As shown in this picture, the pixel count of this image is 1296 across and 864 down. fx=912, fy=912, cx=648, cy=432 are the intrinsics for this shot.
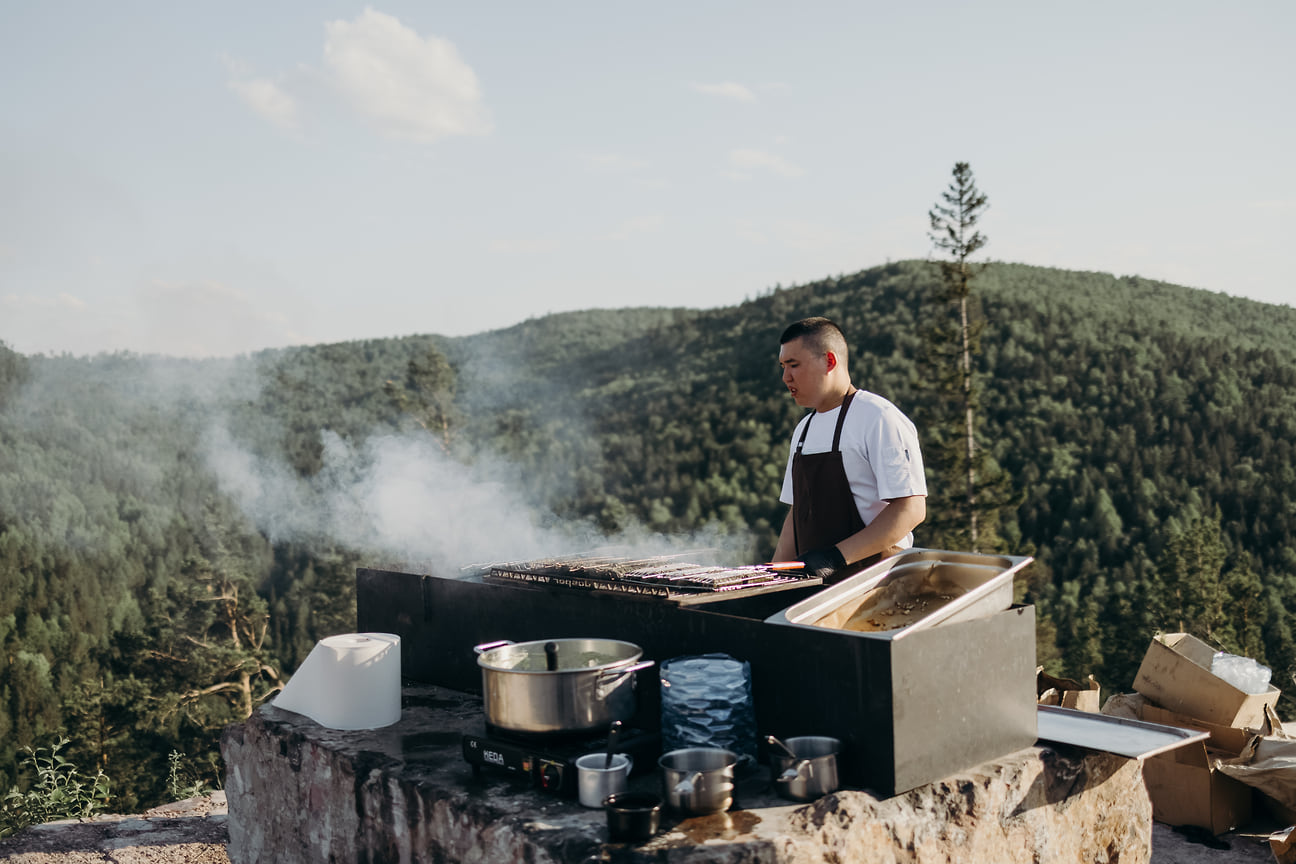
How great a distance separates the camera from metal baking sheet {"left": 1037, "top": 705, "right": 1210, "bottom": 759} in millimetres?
2678

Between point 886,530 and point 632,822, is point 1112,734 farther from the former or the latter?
point 632,822

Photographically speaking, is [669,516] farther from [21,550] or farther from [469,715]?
[469,715]

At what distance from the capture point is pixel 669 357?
56.9 m

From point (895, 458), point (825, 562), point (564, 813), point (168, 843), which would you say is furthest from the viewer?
point (168, 843)

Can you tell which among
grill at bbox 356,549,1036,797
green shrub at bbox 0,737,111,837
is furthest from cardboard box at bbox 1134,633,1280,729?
green shrub at bbox 0,737,111,837

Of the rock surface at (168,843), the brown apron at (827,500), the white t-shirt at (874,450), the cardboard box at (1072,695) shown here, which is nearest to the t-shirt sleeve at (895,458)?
the white t-shirt at (874,450)

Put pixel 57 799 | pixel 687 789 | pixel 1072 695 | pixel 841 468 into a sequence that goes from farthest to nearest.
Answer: pixel 57 799 < pixel 1072 695 < pixel 841 468 < pixel 687 789

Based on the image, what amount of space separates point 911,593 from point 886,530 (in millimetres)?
377

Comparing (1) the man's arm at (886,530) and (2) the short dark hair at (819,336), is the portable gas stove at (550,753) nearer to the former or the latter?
(1) the man's arm at (886,530)

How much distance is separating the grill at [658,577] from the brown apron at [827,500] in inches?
15.9

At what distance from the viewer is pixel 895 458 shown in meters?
3.25

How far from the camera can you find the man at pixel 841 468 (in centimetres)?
320

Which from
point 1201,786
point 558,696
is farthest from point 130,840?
point 1201,786

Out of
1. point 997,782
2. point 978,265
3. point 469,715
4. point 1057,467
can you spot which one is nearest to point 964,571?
point 997,782
